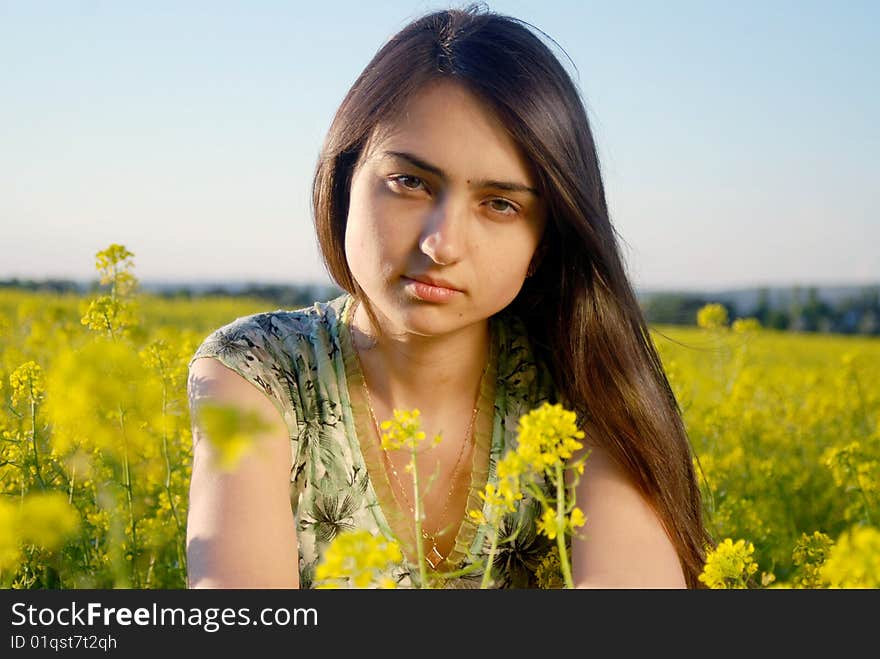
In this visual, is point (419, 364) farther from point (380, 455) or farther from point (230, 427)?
point (230, 427)

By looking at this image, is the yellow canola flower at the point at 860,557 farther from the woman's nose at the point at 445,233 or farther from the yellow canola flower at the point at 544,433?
the woman's nose at the point at 445,233

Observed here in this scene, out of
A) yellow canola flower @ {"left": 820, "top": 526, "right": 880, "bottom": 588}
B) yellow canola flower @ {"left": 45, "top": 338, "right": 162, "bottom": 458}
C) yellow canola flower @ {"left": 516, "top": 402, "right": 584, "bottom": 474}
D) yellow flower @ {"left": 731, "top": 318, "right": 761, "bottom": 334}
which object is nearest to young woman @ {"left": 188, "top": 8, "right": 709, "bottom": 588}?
yellow canola flower @ {"left": 45, "top": 338, "right": 162, "bottom": 458}

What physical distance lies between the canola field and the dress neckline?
0.52 m

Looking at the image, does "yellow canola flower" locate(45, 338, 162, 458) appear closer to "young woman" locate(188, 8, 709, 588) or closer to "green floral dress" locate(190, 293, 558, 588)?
"young woman" locate(188, 8, 709, 588)

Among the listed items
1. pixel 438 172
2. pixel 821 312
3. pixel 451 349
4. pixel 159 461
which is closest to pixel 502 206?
pixel 438 172

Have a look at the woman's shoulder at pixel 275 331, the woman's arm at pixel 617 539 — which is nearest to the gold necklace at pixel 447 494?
the woman's shoulder at pixel 275 331

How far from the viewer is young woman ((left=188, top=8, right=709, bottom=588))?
196cm

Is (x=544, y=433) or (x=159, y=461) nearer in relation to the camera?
(x=544, y=433)

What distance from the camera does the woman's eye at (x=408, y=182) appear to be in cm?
198

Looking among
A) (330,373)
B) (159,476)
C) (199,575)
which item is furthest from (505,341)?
(159,476)

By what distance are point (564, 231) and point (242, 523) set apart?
41.3 inches

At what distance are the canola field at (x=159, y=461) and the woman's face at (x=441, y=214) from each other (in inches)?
23.0

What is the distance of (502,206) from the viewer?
2061mm

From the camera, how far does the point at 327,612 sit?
5.12 feet
